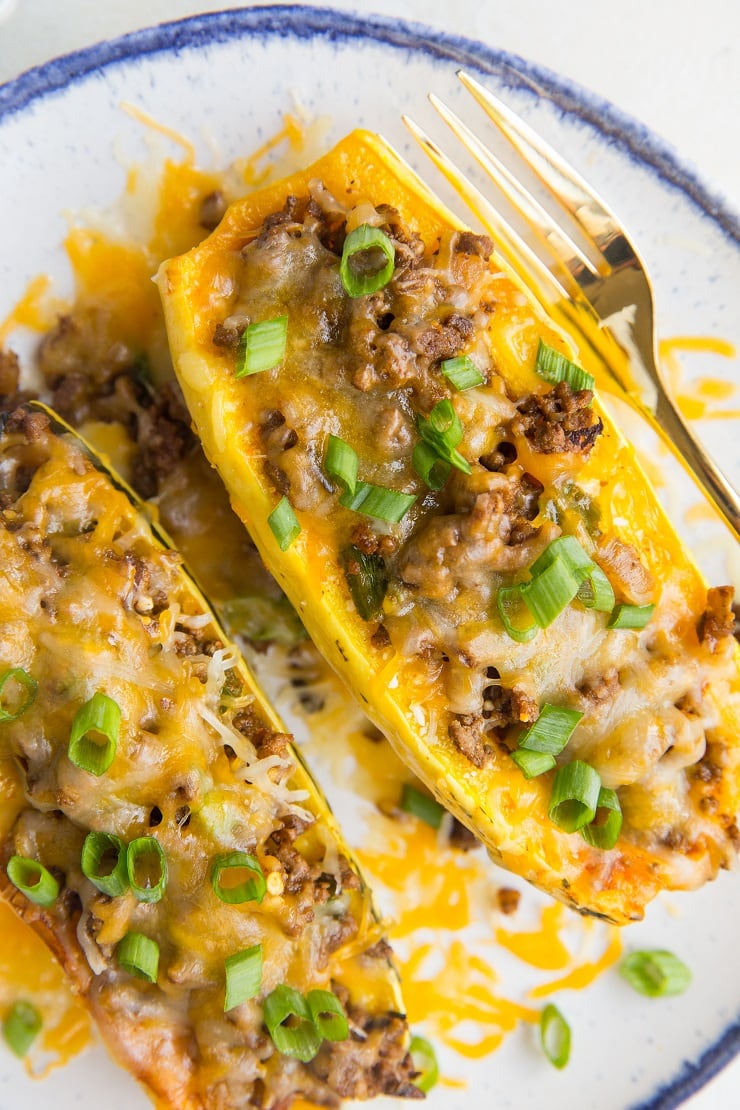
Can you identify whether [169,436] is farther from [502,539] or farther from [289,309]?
[502,539]

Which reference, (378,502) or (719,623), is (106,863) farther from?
(719,623)

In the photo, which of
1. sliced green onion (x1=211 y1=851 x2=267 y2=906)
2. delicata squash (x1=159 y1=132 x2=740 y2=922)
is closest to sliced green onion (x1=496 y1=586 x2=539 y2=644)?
delicata squash (x1=159 y1=132 x2=740 y2=922)

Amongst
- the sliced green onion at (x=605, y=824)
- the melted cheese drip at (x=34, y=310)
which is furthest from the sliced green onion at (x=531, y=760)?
the melted cheese drip at (x=34, y=310)

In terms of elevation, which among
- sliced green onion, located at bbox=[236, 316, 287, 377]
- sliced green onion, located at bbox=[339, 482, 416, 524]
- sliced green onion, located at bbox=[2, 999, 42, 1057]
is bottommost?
sliced green onion, located at bbox=[2, 999, 42, 1057]

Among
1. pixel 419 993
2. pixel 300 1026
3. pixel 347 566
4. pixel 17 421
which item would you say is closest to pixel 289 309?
pixel 347 566

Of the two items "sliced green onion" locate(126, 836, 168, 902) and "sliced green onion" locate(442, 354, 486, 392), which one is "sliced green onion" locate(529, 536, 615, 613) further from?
"sliced green onion" locate(126, 836, 168, 902)

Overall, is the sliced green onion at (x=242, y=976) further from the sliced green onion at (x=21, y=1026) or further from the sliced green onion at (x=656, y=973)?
the sliced green onion at (x=656, y=973)
